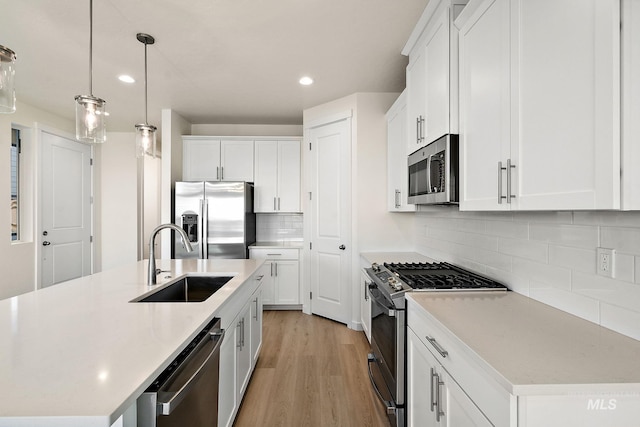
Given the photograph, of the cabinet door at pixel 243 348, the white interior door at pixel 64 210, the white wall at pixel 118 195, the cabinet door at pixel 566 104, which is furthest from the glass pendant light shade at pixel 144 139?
the white wall at pixel 118 195

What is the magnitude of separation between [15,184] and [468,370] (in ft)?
17.3

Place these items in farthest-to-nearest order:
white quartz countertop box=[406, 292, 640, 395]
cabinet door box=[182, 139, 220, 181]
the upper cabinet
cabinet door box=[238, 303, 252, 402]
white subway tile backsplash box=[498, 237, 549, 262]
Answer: cabinet door box=[182, 139, 220, 181], cabinet door box=[238, 303, 252, 402], the upper cabinet, white subway tile backsplash box=[498, 237, 549, 262], white quartz countertop box=[406, 292, 640, 395]

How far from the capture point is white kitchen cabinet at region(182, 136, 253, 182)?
14.9ft

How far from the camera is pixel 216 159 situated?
4539mm

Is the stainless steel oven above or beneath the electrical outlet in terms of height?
beneath

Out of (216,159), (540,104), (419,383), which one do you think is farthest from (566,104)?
(216,159)

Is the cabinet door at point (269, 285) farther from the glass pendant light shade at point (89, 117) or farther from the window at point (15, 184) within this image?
the window at point (15, 184)

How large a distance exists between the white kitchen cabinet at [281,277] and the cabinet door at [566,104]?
3313 millimetres

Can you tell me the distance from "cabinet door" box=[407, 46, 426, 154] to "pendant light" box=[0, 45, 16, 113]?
2107 millimetres

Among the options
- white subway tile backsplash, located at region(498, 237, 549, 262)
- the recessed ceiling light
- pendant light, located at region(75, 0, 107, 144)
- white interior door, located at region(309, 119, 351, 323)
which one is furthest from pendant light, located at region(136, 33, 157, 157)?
white subway tile backsplash, located at region(498, 237, 549, 262)

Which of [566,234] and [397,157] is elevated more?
[397,157]

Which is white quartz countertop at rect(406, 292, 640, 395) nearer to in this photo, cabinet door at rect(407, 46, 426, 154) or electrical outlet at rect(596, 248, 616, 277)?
electrical outlet at rect(596, 248, 616, 277)

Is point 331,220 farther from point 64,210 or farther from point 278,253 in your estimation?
point 64,210

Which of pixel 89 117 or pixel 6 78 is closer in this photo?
pixel 6 78
